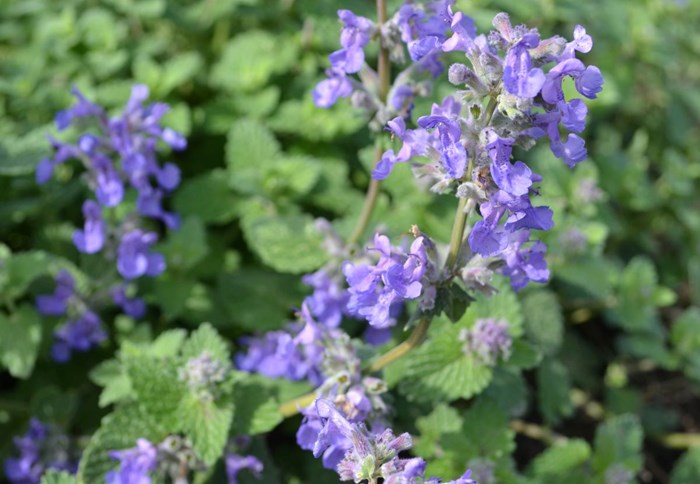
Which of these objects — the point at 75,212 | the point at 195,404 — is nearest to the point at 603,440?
the point at 195,404

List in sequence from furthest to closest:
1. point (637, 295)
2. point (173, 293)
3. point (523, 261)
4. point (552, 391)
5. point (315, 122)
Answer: point (637, 295) < point (315, 122) < point (552, 391) < point (173, 293) < point (523, 261)

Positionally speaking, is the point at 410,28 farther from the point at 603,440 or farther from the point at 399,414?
the point at 603,440

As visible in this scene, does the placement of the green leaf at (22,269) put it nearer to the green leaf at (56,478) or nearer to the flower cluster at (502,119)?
the green leaf at (56,478)

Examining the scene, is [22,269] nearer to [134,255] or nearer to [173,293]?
[134,255]

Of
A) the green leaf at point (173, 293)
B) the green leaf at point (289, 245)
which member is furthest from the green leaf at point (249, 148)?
the green leaf at point (173, 293)

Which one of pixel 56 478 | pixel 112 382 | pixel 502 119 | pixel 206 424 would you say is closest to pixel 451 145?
pixel 502 119

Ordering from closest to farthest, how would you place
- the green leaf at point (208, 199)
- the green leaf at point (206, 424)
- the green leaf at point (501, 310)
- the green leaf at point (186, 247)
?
the green leaf at point (206, 424)
the green leaf at point (501, 310)
the green leaf at point (186, 247)
the green leaf at point (208, 199)

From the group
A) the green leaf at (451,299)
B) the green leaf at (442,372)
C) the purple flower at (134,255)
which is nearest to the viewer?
the green leaf at (451,299)
